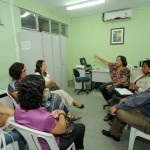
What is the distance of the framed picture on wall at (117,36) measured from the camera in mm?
4792

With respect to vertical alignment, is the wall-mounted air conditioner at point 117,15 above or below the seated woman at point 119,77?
above

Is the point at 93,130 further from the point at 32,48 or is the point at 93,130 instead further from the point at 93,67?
the point at 93,67

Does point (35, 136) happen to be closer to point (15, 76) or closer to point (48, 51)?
point (15, 76)

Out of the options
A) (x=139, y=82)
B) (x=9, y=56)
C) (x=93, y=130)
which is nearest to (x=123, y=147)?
(x=93, y=130)

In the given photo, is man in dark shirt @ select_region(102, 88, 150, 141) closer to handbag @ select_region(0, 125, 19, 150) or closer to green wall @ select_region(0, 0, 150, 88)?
handbag @ select_region(0, 125, 19, 150)

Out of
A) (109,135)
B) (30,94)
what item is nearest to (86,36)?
(109,135)

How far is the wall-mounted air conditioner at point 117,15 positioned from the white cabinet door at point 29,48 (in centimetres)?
268

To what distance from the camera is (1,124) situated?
1.56 m

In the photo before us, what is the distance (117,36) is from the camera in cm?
487

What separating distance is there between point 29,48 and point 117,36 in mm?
3177

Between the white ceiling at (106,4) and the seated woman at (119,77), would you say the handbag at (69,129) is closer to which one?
the seated woman at (119,77)

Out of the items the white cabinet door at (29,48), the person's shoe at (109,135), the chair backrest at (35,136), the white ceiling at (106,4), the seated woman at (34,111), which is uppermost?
the white ceiling at (106,4)

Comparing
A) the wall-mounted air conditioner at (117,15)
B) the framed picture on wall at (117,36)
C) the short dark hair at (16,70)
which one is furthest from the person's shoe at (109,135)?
the wall-mounted air conditioner at (117,15)

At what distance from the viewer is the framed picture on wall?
479 cm
